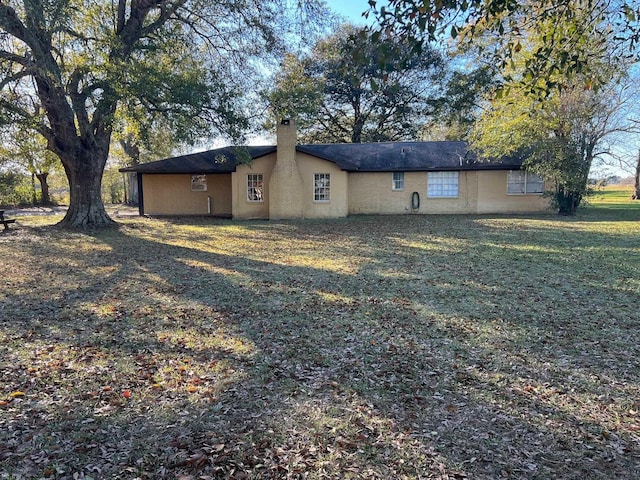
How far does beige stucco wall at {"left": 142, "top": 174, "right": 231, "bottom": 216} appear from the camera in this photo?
72.1ft

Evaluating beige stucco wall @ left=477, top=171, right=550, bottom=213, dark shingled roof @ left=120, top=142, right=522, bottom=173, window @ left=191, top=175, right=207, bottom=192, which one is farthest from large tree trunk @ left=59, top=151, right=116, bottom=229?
beige stucco wall @ left=477, top=171, right=550, bottom=213

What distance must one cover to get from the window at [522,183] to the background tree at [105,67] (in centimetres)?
1323

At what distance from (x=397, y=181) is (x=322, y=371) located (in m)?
18.4

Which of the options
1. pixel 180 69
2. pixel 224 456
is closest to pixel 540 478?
pixel 224 456

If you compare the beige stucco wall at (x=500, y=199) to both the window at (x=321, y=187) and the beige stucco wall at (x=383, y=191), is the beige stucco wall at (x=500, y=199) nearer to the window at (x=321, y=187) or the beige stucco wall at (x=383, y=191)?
the beige stucco wall at (x=383, y=191)

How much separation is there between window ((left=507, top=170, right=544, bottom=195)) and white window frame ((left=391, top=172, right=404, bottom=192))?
17.2 ft

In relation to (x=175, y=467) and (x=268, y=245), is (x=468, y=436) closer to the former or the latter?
(x=175, y=467)

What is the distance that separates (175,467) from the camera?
2.69 meters

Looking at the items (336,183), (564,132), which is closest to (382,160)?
(336,183)

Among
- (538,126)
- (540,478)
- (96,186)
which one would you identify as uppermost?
(538,126)

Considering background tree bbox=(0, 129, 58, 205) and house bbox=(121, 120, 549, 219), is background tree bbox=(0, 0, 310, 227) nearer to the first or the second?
background tree bbox=(0, 129, 58, 205)

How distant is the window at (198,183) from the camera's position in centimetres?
2202

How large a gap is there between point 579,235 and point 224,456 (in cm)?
1343

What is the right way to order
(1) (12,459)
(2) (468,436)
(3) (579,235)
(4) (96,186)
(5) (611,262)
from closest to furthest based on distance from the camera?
(1) (12,459), (2) (468,436), (5) (611,262), (3) (579,235), (4) (96,186)
